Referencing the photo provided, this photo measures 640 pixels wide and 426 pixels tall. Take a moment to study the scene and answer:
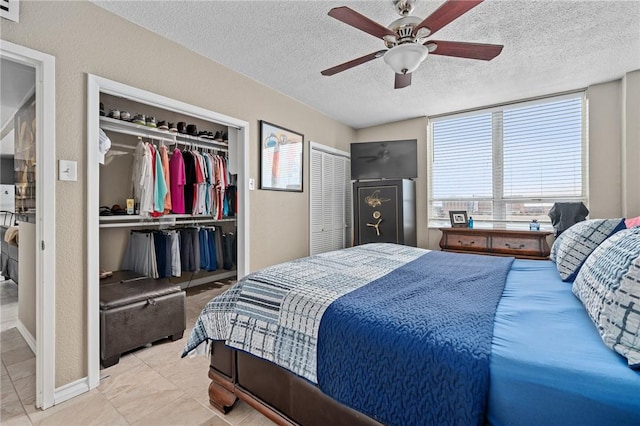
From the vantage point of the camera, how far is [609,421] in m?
0.72

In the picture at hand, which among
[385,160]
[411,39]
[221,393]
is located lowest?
[221,393]

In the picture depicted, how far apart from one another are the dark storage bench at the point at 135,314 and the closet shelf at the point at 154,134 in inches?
56.3

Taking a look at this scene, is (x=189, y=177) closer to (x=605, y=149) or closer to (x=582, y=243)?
(x=582, y=243)

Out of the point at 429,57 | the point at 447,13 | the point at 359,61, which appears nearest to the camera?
the point at 447,13

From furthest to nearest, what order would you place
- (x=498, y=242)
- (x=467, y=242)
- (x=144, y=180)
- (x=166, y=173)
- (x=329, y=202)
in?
(x=329, y=202), (x=467, y=242), (x=498, y=242), (x=166, y=173), (x=144, y=180)

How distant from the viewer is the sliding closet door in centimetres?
432

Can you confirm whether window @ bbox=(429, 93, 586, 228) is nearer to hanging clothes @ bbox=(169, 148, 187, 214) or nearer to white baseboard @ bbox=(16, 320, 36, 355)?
hanging clothes @ bbox=(169, 148, 187, 214)

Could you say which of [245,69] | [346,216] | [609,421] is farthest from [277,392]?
[346,216]

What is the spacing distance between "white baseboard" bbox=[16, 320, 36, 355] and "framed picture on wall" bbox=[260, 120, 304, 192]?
7.61ft

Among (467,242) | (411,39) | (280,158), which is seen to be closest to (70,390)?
(280,158)

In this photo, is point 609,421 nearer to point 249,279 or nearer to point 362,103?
point 249,279

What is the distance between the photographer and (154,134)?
3.16 m

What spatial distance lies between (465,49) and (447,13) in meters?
0.43

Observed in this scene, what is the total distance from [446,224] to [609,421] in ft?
13.0
